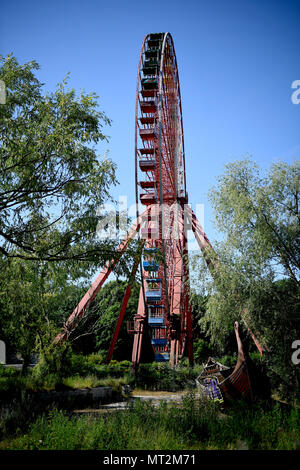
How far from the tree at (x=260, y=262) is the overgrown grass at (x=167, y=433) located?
2.41 meters

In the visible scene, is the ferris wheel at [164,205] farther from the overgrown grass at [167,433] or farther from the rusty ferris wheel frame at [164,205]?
the overgrown grass at [167,433]

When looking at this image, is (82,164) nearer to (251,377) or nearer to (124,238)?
(124,238)

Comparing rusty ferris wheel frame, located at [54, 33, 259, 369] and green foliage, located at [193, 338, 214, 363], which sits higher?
rusty ferris wheel frame, located at [54, 33, 259, 369]

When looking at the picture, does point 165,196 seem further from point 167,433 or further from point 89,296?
point 167,433

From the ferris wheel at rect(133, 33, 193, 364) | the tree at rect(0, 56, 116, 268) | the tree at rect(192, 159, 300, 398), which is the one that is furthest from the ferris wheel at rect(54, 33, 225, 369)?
the tree at rect(0, 56, 116, 268)

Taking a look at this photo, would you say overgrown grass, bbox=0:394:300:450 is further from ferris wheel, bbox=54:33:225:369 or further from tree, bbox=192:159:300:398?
ferris wheel, bbox=54:33:225:369

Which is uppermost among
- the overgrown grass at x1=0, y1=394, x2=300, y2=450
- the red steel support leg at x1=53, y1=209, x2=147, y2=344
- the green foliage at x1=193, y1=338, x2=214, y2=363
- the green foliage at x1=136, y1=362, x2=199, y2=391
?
the red steel support leg at x1=53, y1=209, x2=147, y2=344

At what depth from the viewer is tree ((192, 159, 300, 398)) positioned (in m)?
8.14

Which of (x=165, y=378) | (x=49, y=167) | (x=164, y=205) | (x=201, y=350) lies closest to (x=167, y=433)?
(x=49, y=167)

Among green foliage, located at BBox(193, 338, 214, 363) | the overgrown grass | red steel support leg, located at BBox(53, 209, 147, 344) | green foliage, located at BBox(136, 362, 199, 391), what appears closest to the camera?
the overgrown grass

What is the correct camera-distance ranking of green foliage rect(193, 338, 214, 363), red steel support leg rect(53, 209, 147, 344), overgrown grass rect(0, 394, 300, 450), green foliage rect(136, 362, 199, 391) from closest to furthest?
overgrown grass rect(0, 394, 300, 450) < red steel support leg rect(53, 209, 147, 344) < green foliage rect(136, 362, 199, 391) < green foliage rect(193, 338, 214, 363)

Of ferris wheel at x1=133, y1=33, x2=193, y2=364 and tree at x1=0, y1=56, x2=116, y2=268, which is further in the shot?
ferris wheel at x1=133, y1=33, x2=193, y2=364

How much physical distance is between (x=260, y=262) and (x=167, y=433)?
17.3ft

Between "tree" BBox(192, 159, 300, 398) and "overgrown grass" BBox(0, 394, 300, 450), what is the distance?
7.92ft
